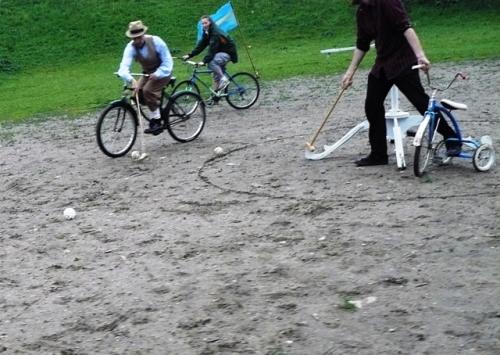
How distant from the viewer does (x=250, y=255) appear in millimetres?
6281

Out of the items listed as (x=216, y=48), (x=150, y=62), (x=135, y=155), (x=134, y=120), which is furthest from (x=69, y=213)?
(x=216, y=48)

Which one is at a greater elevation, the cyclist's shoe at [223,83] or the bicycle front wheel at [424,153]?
the cyclist's shoe at [223,83]

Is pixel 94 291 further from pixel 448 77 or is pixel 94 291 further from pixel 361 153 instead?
pixel 448 77

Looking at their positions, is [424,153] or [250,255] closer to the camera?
[250,255]

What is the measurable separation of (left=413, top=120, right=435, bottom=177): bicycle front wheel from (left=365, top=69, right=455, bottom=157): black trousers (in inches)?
8.9

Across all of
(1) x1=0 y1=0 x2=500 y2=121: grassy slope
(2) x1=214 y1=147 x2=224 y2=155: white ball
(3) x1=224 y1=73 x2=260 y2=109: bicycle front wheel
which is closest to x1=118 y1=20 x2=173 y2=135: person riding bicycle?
(2) x1=214 y1=147 x2=224 y2=155: white ball

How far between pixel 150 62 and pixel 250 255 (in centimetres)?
559

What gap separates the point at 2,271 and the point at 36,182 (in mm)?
3577

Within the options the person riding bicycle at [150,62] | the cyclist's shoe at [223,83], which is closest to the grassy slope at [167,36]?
the cyclist's shoe at [223,83]

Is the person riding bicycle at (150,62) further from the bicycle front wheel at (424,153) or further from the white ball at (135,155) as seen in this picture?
the bicycle front wheel at (424,153)

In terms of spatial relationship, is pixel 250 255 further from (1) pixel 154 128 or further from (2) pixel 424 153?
(1) pixel 154 128

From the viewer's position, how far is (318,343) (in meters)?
4.65

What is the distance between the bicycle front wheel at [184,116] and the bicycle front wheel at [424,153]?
14.2 feet

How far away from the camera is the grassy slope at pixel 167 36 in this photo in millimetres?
21984
